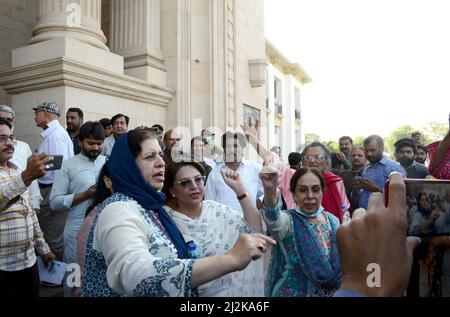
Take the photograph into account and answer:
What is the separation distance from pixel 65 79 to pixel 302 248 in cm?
432

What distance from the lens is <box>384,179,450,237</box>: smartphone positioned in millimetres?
1649

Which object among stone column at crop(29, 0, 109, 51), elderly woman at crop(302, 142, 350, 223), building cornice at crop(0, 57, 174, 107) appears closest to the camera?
elderly woman at crop(302, 142, 350, 223)

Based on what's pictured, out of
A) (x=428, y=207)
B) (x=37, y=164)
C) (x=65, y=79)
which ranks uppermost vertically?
(x=65, y=79)

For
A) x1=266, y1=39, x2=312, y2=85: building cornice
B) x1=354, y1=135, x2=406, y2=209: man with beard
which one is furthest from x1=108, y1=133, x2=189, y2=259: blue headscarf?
x1=266, y1=39, x2=312, y2=85: building cornice

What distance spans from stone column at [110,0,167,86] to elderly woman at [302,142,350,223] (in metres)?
4.42

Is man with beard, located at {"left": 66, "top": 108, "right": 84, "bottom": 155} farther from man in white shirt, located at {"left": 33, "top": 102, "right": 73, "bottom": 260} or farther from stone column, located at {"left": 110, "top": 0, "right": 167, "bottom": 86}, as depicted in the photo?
stone column, located at {"left": 110, "top": 0, "right": 167, "bottom": 86}

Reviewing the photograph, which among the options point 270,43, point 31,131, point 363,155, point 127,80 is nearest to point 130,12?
point 127,80

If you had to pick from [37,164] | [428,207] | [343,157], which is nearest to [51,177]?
[37,164]

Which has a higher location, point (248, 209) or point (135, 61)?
point (135, 61)

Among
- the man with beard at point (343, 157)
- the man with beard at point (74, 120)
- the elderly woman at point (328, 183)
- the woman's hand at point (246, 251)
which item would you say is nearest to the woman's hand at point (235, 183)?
the woman's hand at point (246, 251)

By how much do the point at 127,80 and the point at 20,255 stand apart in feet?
14.5

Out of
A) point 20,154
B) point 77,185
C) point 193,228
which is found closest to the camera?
point 193,228

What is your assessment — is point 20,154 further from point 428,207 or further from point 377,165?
point 377,165

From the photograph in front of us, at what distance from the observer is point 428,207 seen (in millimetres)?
1688
